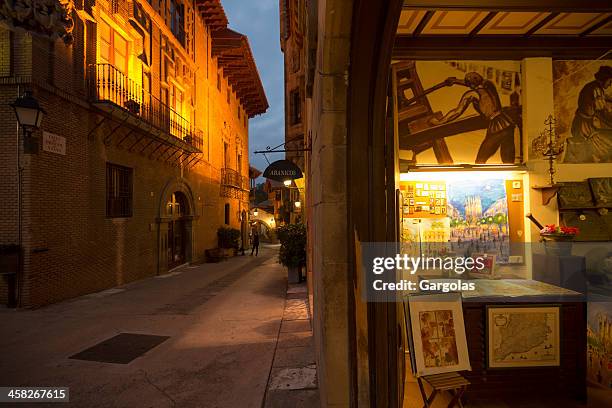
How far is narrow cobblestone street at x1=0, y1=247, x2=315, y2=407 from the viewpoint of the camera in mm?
4359

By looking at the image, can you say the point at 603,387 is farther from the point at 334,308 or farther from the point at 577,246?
the point at 334,308

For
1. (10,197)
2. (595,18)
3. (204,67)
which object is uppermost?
(204,67)

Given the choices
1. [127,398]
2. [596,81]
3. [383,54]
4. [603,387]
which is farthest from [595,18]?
[127,398]

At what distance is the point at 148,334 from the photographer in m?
6.57

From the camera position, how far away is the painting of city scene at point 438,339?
3.39 metres

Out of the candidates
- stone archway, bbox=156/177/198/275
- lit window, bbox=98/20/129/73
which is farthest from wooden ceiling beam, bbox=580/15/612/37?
stone archway, bbox=156/177/198/275

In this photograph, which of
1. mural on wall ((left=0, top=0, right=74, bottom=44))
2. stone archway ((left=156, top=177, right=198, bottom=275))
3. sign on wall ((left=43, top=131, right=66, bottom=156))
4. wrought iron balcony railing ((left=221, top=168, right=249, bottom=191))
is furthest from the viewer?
wrought iron balcony railing ((left=221, top=168, right=249, bottom=191))

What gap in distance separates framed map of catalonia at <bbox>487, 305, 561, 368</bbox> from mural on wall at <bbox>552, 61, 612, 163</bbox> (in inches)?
150

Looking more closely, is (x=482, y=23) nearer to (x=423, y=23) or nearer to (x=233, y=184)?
(x=423, y=23)

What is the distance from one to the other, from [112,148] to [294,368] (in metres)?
10.1

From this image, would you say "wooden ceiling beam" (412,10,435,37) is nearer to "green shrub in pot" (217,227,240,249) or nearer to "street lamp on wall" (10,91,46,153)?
"street lamp on wall" (10,91,46,153)

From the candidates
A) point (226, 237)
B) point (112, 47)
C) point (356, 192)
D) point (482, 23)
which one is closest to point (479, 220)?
point (482, 23)

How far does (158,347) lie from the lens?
19.4 feet

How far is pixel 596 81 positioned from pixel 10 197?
1285 centimetres
